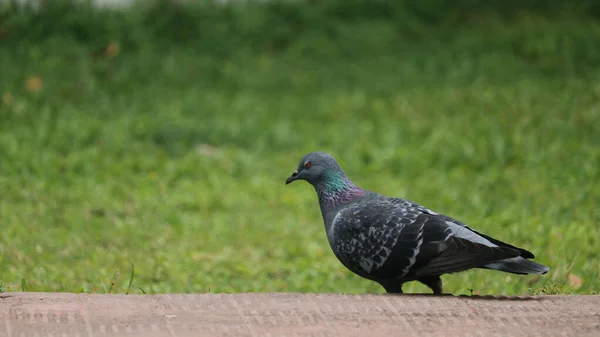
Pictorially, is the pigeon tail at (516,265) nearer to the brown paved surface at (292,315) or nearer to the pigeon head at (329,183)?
the brown paved surface at (292,315)

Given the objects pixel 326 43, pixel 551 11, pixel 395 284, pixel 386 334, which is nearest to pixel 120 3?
pixel 326 43

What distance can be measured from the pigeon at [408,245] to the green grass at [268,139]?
23.6 inches

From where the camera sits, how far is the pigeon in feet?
13.8

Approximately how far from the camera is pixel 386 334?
3611 millimetres

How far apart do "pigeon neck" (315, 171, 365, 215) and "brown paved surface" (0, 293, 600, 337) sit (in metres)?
0.81

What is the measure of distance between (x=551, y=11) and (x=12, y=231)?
27.6 feet

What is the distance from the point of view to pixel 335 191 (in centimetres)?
490

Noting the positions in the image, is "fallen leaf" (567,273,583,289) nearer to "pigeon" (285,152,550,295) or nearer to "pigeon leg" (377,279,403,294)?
"pigeon" (285,152,550,295)

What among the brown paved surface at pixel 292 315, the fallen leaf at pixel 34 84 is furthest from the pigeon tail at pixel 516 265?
the fallen leaf at pixel 34 84

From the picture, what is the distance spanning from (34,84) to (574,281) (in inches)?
257

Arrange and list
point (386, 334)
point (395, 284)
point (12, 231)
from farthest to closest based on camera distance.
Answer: point (12, 231) < point (395, 284) < point (386, 334)

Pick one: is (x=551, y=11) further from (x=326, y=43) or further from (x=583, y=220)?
(x=583, y=220)

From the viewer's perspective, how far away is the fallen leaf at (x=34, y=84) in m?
9.81

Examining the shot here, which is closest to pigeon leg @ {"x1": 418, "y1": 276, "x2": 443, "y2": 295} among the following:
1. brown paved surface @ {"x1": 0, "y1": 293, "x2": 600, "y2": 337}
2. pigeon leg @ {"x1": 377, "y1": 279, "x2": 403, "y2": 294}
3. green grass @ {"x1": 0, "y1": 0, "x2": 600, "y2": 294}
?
pigeon leg @ {"x1": 377, "y1": 279, "x2": 403, "y2": 294}
